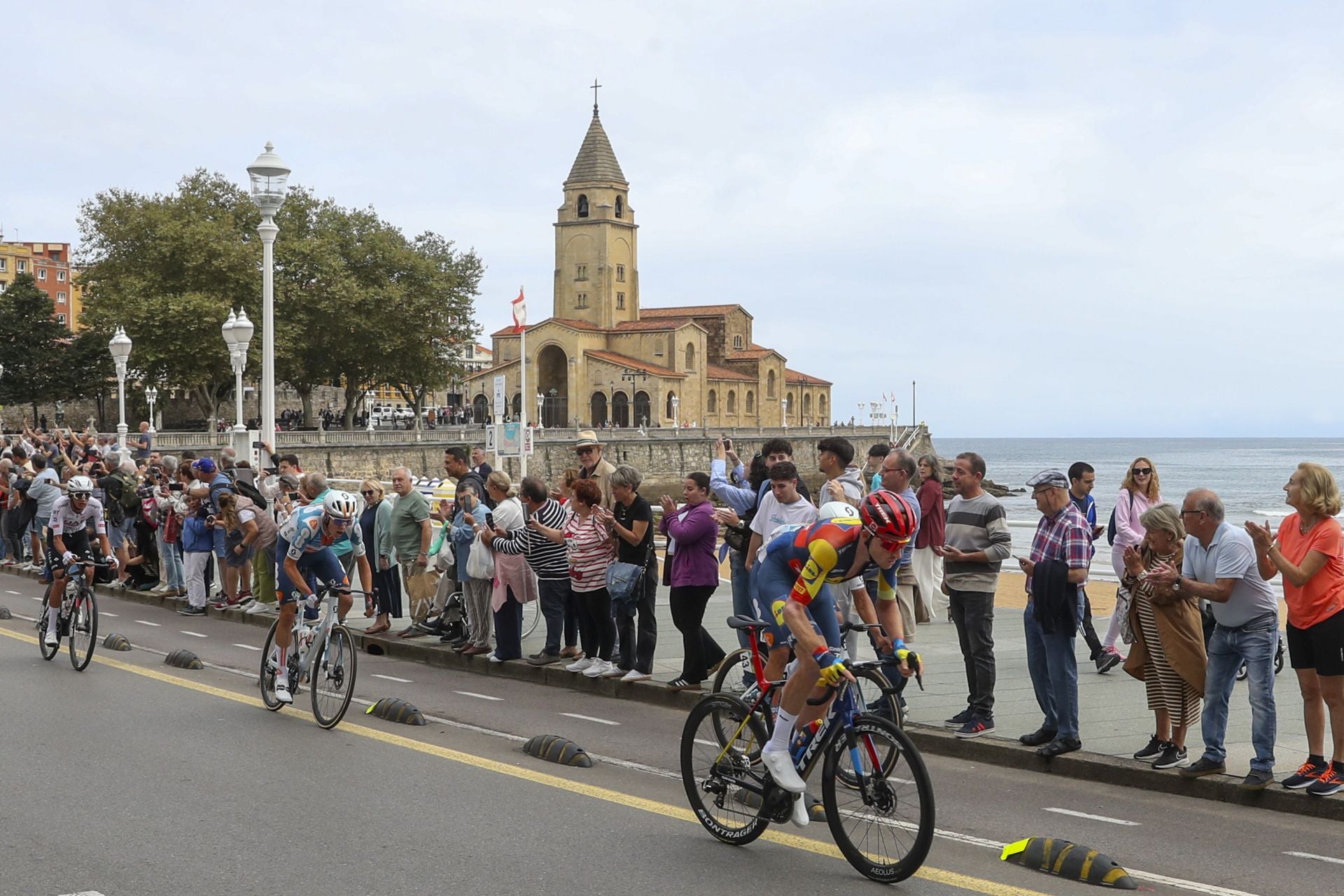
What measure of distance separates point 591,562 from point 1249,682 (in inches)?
232

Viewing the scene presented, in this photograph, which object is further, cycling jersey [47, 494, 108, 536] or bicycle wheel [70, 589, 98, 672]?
cycling jersey [47, 494, 108, 536]

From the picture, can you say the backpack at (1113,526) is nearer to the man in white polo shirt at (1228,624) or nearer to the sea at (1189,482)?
the man in white polo shirt at (1228,624)

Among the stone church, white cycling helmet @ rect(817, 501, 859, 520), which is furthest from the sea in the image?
the stone church

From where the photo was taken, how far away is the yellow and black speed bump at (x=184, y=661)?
1305 cm

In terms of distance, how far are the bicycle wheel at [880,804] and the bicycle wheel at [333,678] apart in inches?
180

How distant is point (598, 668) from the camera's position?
12141mm

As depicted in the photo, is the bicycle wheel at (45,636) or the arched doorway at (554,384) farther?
the arched doorway at (554,384)

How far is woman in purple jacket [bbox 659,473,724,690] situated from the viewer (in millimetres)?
11094

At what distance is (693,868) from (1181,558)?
4466mm

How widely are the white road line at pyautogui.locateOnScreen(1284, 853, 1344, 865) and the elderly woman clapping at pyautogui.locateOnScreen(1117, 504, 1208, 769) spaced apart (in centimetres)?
154

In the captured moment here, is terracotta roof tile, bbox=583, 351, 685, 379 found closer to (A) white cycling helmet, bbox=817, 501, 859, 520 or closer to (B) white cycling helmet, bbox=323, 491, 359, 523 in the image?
(B) white cycling helmet, bbox=323, 491, 359, 523

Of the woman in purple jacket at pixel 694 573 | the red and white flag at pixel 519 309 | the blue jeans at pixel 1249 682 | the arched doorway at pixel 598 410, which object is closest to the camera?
the blue jeans at pixel 1249 682

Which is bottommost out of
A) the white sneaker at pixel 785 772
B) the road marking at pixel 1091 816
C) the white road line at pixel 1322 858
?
the road marking at pixel 1091 816

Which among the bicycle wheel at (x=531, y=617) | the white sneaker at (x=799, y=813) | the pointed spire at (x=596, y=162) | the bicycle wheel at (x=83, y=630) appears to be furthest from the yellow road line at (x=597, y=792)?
the pointed spire at (x=596, y=162)
